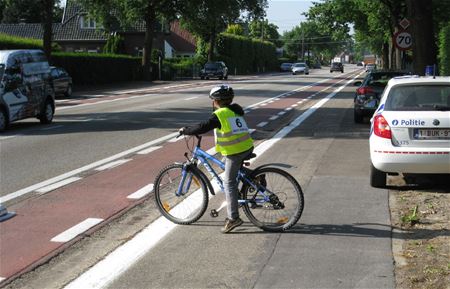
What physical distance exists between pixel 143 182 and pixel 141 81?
136 ft

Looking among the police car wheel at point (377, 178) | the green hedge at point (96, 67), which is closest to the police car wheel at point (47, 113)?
the police car wheel at point (377, 178)

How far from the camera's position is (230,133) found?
6223mm

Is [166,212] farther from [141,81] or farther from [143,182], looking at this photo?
[141,81]

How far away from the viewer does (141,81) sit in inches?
1959

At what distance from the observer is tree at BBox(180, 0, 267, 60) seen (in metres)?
51.2

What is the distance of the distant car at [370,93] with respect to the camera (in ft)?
53.4

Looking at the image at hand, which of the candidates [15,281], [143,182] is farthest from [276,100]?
[15,281]

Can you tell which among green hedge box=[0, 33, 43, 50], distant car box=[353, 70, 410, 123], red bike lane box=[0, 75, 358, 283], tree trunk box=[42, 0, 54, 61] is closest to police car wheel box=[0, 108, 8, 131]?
red bike lane box=[0, 75, 358, 283]

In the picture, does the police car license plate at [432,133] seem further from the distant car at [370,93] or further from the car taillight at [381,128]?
the distant car at [370,93]

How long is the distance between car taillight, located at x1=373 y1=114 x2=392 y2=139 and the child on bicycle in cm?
249

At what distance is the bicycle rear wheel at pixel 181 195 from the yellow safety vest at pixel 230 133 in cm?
68

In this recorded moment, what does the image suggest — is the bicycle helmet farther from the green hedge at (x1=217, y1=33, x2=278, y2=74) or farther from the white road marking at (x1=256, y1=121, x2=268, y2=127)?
the green hedge at (x1=217, y1=33, x2=278, y2=74)

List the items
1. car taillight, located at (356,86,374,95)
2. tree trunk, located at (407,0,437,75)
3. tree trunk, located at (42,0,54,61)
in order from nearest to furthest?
1. car taillight, located at (356,86,374,95)
2. tree trunk, located at (407,0,437,75)
3. tree trunk, located at (42,0,54,61)

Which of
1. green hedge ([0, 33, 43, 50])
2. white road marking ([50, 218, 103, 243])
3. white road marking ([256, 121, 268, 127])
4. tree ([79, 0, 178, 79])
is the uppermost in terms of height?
tree ([79, 0, 178, 79])
